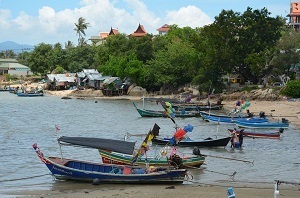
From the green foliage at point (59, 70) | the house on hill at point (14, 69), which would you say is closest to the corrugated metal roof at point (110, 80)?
the green foliage at point (59, 70)

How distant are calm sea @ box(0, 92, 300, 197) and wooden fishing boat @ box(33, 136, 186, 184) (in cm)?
89

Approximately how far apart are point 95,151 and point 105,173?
1069 cm

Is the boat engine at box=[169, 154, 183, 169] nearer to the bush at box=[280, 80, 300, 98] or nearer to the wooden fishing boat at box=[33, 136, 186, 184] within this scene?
the wooden fishing boat at box=[33, 136, 186, 184]

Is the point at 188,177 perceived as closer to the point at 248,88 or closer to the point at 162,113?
the point at 162,113

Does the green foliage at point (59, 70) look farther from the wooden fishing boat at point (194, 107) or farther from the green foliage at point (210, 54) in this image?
the wooden fishing boat at point (194, 107)

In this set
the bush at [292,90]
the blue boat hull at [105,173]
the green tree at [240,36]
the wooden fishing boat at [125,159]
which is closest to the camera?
the blue boat hull at [105,173]

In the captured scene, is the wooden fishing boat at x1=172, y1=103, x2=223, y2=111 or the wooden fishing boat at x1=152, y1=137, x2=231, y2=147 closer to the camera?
the wooden fishing boat at x1=152, y1=137, x2=231, y2=147

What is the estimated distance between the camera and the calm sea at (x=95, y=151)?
82.1ft

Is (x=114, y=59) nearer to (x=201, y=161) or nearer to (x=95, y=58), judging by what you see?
(x=95, y=58)

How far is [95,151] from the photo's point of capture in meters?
33.2

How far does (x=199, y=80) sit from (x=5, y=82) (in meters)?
71.9

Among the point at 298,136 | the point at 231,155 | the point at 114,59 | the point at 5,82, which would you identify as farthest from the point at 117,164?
the point at 5,82

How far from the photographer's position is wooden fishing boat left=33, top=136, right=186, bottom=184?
2233cm

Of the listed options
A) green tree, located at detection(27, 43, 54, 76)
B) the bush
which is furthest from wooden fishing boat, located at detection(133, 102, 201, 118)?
green tree, located at detection(27, 43, 54, 76)
